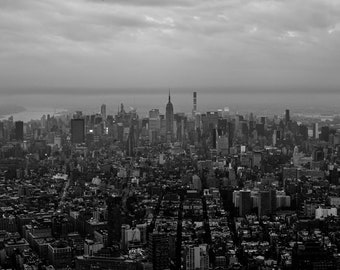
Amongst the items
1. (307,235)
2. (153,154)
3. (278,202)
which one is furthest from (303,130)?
(307,235)

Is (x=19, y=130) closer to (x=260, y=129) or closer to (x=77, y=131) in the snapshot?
(x=77, y=131)

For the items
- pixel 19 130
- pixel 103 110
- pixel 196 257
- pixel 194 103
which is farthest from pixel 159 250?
pixel 194 103

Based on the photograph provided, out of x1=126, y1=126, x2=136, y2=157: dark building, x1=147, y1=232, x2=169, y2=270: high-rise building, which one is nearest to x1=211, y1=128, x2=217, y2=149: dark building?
x1=126, y1=126, x2=136, y2=157: dark building

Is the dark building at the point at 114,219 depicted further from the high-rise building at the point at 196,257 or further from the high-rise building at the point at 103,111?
the high-rise building at the point at 103,111

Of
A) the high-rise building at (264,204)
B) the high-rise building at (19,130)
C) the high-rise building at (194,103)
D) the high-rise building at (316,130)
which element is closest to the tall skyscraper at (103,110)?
the high-rise building at (19,130)

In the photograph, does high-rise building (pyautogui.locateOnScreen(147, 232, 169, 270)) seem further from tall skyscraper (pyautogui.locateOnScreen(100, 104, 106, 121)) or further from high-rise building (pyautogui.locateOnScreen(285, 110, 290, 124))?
high-rise building (pyautogui.locateOnScreen(285, 110, 290, 124))

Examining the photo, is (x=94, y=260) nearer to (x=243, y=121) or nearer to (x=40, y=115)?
(x=40, y=115)
